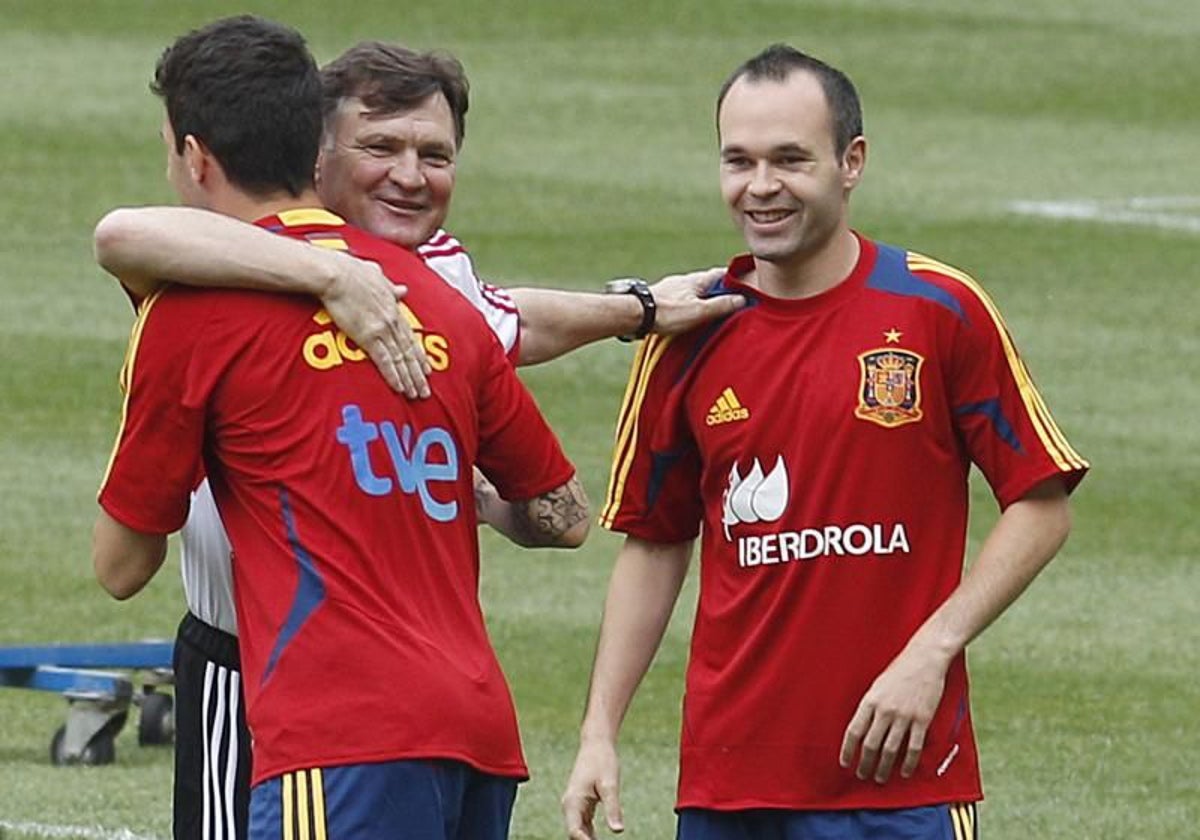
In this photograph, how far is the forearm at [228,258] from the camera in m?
4.95

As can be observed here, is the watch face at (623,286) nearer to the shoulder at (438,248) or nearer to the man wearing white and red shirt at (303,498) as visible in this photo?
the shoulder at (438,248)

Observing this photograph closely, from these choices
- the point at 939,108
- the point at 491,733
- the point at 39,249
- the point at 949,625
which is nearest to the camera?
the point at 491,733

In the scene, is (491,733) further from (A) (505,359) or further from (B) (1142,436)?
(B) (1142,436)

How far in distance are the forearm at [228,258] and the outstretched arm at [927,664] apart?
1181mm

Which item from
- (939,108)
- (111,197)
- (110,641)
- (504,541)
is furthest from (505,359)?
(939,108)

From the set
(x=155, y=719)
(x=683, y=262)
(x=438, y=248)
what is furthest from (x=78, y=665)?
(x=683, y=262)

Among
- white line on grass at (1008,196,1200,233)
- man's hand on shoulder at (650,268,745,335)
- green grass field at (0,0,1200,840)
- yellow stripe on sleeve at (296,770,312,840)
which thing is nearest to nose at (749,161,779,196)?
man's hand on shoulder at (650,268,745,335)

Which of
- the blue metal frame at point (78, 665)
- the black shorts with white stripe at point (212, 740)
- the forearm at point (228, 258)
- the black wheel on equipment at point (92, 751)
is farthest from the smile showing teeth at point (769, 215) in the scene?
the black wheel on equipment at point (92, 751)

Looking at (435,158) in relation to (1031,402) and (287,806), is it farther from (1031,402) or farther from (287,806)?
(287,806)

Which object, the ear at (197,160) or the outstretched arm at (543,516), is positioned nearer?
the ear at (197,160)

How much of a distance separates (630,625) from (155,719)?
4.16 metres

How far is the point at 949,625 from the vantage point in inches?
211

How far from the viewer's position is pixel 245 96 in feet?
16.1

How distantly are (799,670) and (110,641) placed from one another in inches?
228
